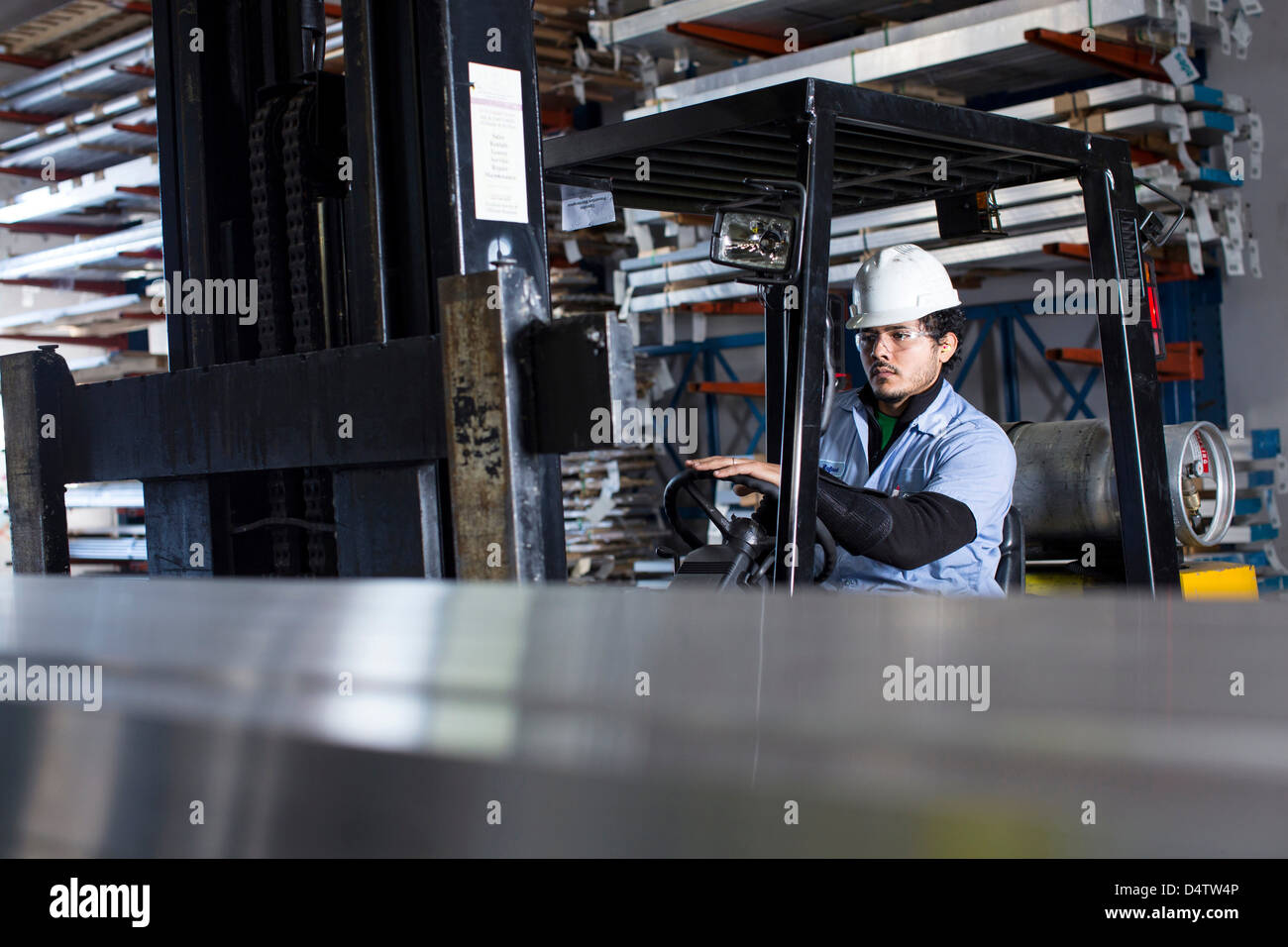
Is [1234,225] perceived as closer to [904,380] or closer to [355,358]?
[904,380]

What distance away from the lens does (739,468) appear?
274 cm

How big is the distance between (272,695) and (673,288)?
6.38 metres

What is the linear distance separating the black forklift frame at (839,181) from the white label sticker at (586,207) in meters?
0.06

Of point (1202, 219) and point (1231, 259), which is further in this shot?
point (1231, 259)

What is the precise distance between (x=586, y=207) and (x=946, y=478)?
42.6 inches

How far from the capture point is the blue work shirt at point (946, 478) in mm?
3285

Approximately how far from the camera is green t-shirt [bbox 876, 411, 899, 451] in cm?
359

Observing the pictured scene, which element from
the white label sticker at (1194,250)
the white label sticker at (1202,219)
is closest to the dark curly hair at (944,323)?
the white label sticker at (1194,250)

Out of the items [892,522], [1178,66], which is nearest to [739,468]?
[892,522]

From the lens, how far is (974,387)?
8.87 metres

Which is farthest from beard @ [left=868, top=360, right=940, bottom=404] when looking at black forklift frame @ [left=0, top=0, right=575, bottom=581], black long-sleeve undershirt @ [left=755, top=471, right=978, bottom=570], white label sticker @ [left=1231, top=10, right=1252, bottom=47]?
white label sticker @ [left=1231, top=10, right=1252, bottom=47]

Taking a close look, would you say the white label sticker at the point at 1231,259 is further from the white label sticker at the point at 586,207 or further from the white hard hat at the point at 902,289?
the white label sticker at the point at 586,207
